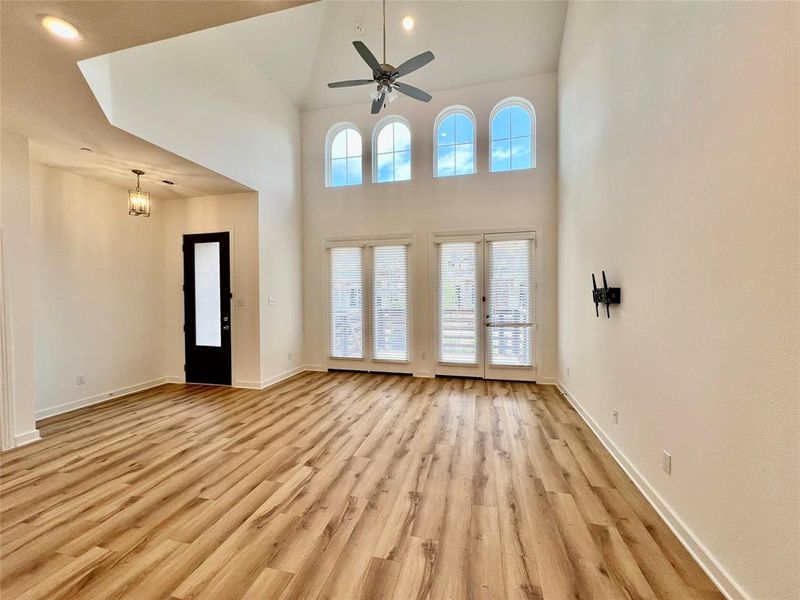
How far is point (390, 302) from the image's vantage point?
19.4 feet

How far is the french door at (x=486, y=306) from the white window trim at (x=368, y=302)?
0.49 meters

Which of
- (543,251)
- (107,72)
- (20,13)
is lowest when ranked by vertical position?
(543,251)

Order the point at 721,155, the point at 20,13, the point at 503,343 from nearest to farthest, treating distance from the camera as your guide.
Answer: the point at 721,155
the point at 20,13
the point at 503,343

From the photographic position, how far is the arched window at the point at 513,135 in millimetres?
5422

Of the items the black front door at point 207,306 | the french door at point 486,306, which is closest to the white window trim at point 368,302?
the french door at point 486,306

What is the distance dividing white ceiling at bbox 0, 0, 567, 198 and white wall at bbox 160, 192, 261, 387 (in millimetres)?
291

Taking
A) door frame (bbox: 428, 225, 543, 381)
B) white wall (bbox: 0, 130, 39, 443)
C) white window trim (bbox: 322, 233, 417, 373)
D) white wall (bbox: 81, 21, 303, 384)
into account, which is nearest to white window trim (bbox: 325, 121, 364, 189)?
white wall (bbox: 81, 21, 303, 384)

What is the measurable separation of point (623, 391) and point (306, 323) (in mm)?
5170

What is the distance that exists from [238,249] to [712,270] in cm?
554

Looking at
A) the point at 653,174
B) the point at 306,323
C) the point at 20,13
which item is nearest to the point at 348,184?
the point at 306,323

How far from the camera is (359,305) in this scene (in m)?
6.07

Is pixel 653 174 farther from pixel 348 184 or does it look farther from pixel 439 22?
pixel 348 184

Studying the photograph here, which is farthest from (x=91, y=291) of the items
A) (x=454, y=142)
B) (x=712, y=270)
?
(x=712, y=270)

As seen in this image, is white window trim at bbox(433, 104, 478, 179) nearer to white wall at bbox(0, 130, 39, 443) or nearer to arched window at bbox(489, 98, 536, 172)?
arched window at bbox(489, 98, 536, 172)
